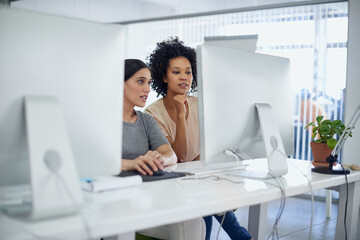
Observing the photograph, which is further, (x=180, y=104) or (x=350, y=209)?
(x=180, y=104)

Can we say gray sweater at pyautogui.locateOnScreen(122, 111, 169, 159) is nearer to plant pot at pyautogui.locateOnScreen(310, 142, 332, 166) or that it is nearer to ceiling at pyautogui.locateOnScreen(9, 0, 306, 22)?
plant pot at pyautogui.locateOnScreen(310, 142, 332, 166)

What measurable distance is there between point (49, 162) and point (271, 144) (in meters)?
0.94

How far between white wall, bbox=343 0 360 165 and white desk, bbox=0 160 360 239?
8.60ft

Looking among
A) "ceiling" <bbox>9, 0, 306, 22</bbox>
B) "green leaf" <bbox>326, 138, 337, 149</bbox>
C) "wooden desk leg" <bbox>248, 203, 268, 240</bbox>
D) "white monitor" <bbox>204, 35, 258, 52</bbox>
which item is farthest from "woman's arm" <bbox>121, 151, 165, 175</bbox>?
"ceiling" <bbox>9, 0, 306, 22</bbox>

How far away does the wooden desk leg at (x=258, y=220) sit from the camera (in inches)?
88.4

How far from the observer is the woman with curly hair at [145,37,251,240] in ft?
9.34

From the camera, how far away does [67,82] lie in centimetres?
125

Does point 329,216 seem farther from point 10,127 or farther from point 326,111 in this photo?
point 10,127

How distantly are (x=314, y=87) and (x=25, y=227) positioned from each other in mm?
4190

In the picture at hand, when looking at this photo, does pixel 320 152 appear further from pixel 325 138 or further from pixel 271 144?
pixel 271 144

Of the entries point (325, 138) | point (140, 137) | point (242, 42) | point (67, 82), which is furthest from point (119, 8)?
point (67, 82)

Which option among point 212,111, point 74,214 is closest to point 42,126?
point 74,214

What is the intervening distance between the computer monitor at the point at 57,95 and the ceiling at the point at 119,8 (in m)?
4.34

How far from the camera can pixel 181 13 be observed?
5.70 meters
